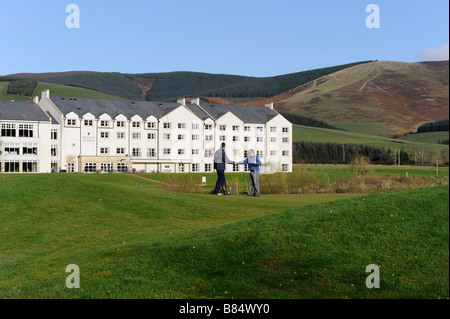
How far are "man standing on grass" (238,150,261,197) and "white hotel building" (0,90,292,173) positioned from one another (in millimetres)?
35942

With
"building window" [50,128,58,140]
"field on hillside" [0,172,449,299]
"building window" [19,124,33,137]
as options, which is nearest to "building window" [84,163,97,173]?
"building window" [50,128,58,140]

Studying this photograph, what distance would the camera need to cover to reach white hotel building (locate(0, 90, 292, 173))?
79.8 m

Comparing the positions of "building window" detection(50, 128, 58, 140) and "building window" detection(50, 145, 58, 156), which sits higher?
"building window" detection(50, 128, 58, 140)

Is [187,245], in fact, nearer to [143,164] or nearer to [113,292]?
[113,292]

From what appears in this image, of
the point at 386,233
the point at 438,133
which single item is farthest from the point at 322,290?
the point at 438,133

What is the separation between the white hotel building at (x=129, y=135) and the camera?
7975cm

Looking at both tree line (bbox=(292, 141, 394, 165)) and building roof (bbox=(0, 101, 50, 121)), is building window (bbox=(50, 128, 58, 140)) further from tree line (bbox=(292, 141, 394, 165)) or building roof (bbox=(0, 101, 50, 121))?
tree line (bbox=(292, 141, 394, 165))

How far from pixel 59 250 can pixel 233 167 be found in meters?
74.8

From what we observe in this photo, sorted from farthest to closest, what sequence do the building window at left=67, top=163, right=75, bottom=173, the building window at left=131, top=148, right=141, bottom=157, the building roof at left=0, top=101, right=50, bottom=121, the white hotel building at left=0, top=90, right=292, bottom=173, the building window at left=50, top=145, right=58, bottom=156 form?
1. the building window at left=131, top=148, right=141, bottom=157
2. the building window at left=67, top=163, right=75, bottom=173
3. the building window at left=50, top=145, right=58, bottom=156
4. the white hotel building at left=0, top=90, right=292, bottom=173
5. the building roof at left=0, top=101, right=50, bottom=121

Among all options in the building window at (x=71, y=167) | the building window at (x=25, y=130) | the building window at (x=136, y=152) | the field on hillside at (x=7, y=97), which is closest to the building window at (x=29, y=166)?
the building window at (x=25, y=130)

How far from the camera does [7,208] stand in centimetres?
2508

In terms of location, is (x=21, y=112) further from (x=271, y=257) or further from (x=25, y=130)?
(x=271, y=257)

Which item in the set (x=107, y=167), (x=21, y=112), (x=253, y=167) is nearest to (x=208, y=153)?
(x=107, y=167)

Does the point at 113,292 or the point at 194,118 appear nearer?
the point at 113,292
